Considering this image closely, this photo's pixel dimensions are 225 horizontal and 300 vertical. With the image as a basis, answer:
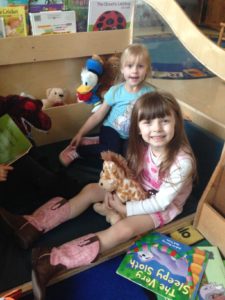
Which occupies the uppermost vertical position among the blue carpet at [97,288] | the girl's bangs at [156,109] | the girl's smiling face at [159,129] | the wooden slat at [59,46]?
the wooden slat at [59,46]

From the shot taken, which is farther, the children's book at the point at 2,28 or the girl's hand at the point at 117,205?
the children's book at the point at 2,28

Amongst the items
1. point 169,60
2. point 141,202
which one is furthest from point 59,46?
point 141,202

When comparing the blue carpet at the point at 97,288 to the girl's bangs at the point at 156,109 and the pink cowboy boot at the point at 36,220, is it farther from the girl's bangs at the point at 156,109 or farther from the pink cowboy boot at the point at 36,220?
the girl's bangs at the point at 156,109

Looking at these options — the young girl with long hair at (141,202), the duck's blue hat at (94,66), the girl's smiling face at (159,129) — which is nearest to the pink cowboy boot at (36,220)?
the young girl with long hair at (141,202)

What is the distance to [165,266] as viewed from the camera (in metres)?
0.84

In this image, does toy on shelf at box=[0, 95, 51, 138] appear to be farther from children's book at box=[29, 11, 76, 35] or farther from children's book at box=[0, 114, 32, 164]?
children's book at box=[29, 11, 76, 35]

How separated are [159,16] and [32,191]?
91 cm

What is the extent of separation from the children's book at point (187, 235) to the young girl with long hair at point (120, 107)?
1.27 ft

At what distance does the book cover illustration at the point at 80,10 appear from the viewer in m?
1.32

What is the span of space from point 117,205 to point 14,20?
33.8 inches

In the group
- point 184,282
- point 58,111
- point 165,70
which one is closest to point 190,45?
point 165,70

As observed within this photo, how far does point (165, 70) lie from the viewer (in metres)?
1.50

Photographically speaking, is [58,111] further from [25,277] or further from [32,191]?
[25,277]

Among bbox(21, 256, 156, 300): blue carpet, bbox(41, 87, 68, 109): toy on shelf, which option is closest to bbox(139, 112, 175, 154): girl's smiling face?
bbox(21, 256, 156, 300): blue carpet
